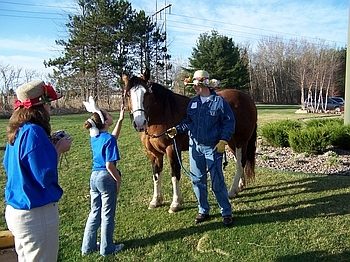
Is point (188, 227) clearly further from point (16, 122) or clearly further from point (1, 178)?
point (1, 178)

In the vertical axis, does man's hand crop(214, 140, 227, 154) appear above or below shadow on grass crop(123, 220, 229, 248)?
above

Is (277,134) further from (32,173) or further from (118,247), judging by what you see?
(32,173)

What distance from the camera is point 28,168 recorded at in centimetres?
Result: 202

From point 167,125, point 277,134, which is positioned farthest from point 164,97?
point 277,134

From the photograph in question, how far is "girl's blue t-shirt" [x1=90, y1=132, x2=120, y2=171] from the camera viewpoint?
116 inches

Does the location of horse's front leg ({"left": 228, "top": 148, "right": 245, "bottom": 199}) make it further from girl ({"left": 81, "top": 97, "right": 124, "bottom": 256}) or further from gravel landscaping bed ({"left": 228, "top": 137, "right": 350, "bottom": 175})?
girl ({"left": 81, "top": 97, "right": 124, "bottom": 256})

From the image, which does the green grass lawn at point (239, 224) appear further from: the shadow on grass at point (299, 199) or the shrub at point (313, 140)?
the shrub at point (313, 140)

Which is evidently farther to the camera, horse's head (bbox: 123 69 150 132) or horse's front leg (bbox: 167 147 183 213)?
horse's front leg (bbox: 167 147 183 213)

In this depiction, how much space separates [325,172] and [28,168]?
5.87 m

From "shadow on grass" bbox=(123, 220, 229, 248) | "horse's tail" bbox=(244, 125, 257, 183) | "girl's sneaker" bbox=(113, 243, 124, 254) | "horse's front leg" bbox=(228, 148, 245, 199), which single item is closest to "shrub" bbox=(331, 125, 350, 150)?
"horse's tail" bbox=(244, 125, 257, 183)

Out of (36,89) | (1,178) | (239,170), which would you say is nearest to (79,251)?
(36,89)

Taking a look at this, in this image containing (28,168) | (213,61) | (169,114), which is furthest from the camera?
(213,61)

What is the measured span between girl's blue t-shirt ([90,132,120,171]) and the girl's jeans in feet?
0.34

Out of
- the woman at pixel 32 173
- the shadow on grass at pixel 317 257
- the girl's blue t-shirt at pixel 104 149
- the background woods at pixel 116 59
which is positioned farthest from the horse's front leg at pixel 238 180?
the background woods at pixel 116 59
